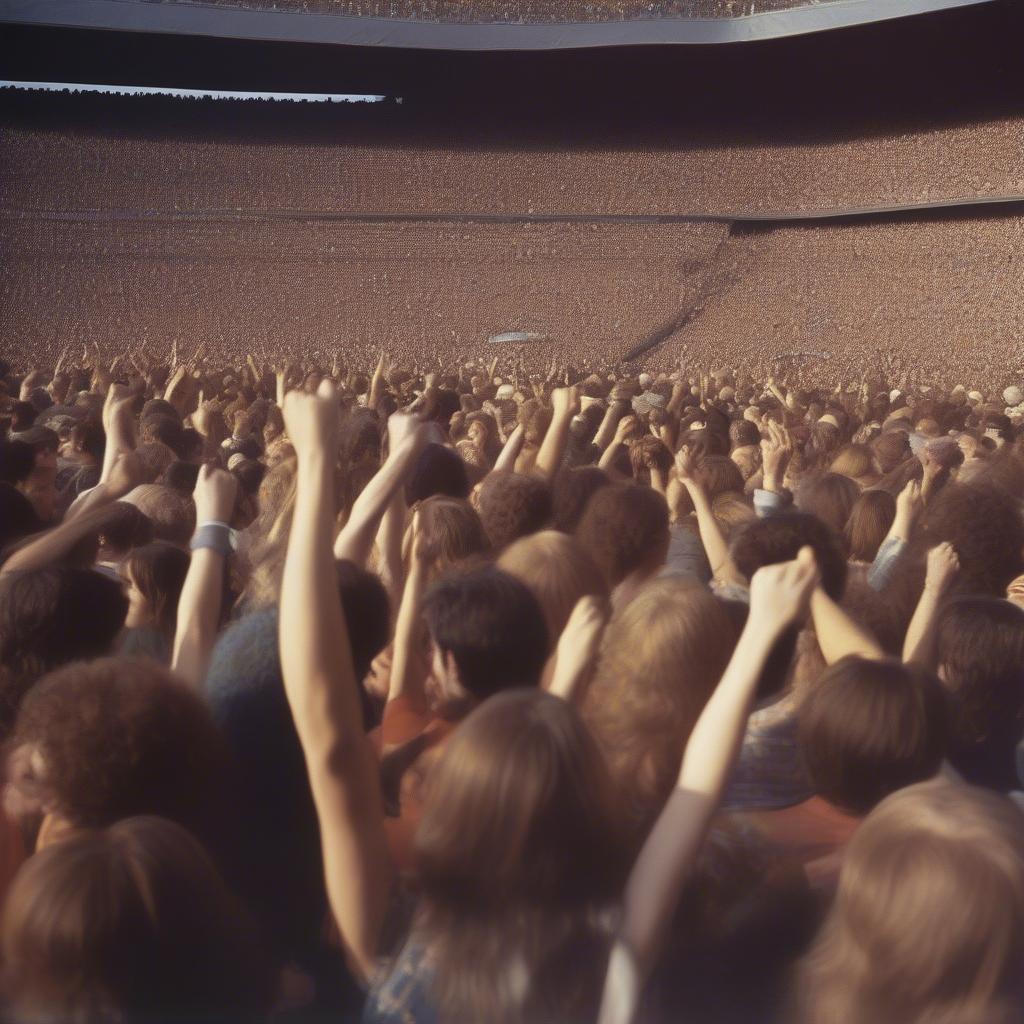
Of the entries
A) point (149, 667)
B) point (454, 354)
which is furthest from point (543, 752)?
point (454, 354)

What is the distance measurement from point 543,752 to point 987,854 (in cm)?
62

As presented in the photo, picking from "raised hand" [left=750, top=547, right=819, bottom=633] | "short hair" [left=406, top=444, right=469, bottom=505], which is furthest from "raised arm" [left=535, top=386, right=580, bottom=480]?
"raised hand" [left=750, top=547, right=819, bottom=633]

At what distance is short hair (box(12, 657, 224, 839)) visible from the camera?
7.59 feet

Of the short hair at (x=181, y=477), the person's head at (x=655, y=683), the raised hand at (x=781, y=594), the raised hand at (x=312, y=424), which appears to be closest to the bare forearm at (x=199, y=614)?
the raised hand at (x=312, y=424)

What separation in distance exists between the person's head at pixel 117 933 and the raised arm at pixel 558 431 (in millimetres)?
3579

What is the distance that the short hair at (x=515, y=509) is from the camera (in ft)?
14.6

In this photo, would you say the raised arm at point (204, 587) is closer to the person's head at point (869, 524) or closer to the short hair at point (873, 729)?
the short hair at point (873, 729)

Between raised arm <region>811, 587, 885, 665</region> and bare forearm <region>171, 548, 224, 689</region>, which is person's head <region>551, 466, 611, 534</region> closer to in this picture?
raised arm <region>811, 587, 885, 665</region>

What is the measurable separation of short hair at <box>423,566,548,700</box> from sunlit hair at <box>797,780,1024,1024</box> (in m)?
0.91

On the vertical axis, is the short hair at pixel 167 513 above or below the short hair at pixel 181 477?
below

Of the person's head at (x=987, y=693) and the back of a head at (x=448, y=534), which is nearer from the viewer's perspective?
the person's head at (x=987, y=693)

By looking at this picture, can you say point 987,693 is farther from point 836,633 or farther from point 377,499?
point 377,499

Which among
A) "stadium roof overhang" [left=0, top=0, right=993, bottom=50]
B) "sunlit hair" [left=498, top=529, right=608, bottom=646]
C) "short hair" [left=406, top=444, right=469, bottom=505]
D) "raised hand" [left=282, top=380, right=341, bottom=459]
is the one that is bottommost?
"sunlit hair" [left=498, top=529, right=608, bottom=646]

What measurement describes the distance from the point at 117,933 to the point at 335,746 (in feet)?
1.82
